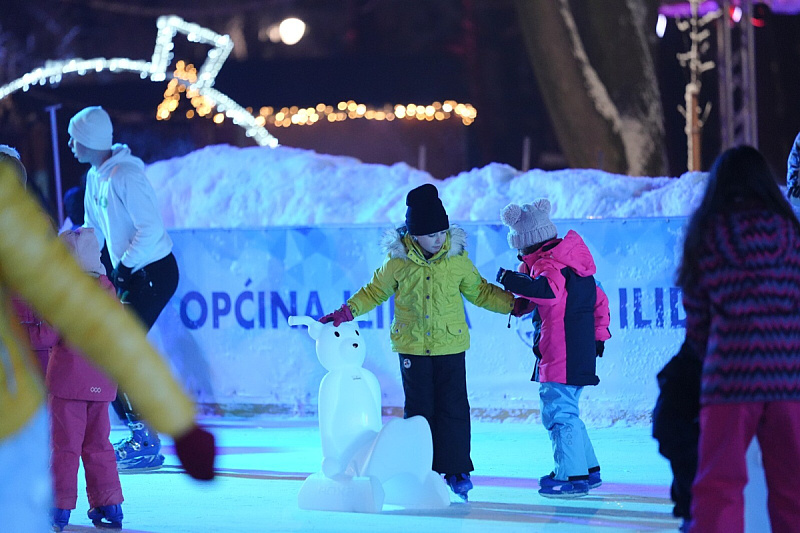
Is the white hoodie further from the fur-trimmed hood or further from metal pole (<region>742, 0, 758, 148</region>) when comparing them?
metal pole (<region>742, 0, 758, 148</region>)

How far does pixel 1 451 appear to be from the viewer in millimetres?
1667

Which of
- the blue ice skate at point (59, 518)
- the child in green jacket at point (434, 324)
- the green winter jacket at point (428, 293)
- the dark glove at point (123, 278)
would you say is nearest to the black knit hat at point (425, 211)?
the child in green jacket at point (434, 324)

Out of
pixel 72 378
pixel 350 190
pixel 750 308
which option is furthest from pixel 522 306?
pixel 350 190

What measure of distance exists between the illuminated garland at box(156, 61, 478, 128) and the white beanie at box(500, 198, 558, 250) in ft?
40.6

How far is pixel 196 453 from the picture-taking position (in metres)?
1.64

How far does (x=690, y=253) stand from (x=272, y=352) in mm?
4352

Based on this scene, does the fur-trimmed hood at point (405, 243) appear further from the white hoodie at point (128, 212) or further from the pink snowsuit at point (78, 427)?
the white hoodie at point (128, 212)

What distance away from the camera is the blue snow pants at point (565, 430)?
477cm

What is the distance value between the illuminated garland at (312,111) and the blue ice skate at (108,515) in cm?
1297

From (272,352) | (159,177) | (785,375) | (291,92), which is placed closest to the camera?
(785,375)

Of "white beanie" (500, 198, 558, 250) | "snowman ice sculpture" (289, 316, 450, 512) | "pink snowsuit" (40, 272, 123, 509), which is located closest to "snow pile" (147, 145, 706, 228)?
"white beanie" (500, 198, 558, 250)

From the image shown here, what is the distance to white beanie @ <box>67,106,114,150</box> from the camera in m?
5.51

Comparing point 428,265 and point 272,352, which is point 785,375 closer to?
point 428,265

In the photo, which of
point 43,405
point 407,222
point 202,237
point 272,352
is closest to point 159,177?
point 202,237
